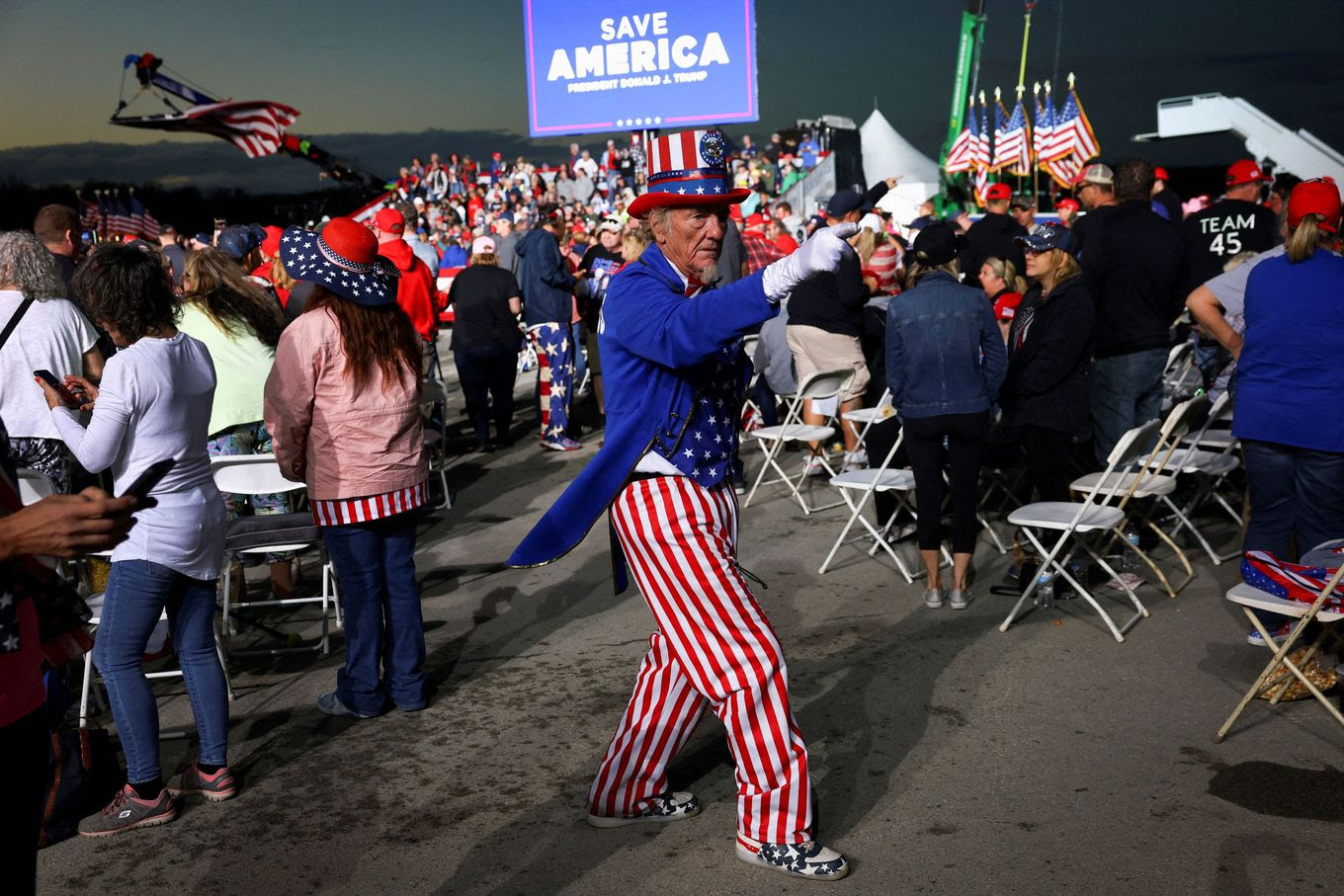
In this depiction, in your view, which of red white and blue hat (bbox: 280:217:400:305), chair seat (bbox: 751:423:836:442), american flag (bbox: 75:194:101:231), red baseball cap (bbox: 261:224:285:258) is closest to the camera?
red white and blue hat (bbox: 280:217:400:305)

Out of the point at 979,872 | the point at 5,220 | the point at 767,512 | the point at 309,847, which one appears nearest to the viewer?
the point at 979,872

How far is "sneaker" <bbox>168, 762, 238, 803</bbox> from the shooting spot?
4355mm

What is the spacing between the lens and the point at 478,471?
10.5m

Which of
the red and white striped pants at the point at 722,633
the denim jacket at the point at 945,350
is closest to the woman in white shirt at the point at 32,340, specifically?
the red and white striped pants at the point at 722,633

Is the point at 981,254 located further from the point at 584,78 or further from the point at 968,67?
the point at 968,67

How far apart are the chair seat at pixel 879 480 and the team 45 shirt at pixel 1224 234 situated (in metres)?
3.73

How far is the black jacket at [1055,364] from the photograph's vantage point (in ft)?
20.1

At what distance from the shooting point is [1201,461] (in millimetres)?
6898

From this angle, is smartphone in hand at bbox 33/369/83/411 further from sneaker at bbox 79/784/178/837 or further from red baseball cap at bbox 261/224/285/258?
red baseball cap at bbox 261/224/285/258

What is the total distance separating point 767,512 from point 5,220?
855 inches

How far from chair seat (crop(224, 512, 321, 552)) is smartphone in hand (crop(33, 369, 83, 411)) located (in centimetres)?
154

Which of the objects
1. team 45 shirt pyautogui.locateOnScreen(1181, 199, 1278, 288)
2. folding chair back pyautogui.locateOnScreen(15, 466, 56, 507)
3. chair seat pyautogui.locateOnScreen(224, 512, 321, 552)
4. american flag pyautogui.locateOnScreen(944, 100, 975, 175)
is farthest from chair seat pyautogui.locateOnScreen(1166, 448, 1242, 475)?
american flag pyautogui.locateOnScreen(944, 100, 975, 175)

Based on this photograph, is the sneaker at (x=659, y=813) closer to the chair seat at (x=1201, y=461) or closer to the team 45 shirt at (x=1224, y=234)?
the chair seat at (x=1201, y=461)

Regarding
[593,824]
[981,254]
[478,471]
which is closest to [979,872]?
[593,824]
